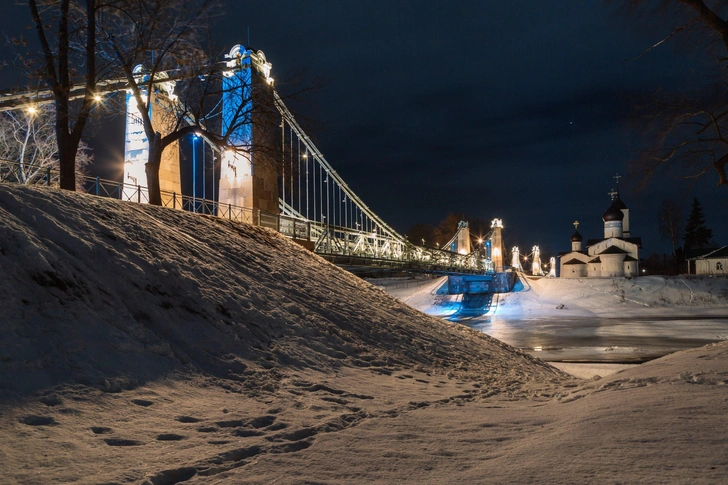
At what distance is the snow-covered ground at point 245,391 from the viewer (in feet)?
11.5

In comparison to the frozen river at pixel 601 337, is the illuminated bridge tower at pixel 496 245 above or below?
above

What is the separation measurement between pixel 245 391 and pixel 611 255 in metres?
63.6

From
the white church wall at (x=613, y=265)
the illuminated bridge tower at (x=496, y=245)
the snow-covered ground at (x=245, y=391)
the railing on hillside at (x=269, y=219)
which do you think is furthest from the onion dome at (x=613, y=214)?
the snow-covered ground at (x=245, y=391)

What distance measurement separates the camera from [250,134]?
1762cm

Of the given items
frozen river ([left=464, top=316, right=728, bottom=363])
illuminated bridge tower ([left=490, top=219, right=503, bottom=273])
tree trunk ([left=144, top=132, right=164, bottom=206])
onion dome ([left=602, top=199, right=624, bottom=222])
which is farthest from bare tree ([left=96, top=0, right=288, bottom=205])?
onion dome ([left=602, top=199, right=624, bottom=222])

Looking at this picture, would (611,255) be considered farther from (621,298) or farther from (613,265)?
(621,298)

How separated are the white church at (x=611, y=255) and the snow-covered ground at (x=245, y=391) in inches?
2251

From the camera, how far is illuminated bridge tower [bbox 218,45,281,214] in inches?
650

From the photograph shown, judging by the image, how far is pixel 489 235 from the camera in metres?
71.7

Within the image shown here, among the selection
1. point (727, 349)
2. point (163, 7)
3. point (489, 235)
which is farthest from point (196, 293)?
point (489, 235)

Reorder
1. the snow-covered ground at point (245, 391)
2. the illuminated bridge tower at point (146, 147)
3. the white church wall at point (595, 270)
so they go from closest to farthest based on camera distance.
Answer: the snow-covered ground at point (245, 391)
the illuminated bridge tower at point (146, 147)
the white church wall at point (595, 270)

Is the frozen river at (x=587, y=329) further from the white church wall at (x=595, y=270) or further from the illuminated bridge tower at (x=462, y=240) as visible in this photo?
the white church wall at (x=595, y=270)

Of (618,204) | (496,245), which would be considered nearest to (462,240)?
(496,245)

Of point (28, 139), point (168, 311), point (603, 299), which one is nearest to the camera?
point (168, 311)
